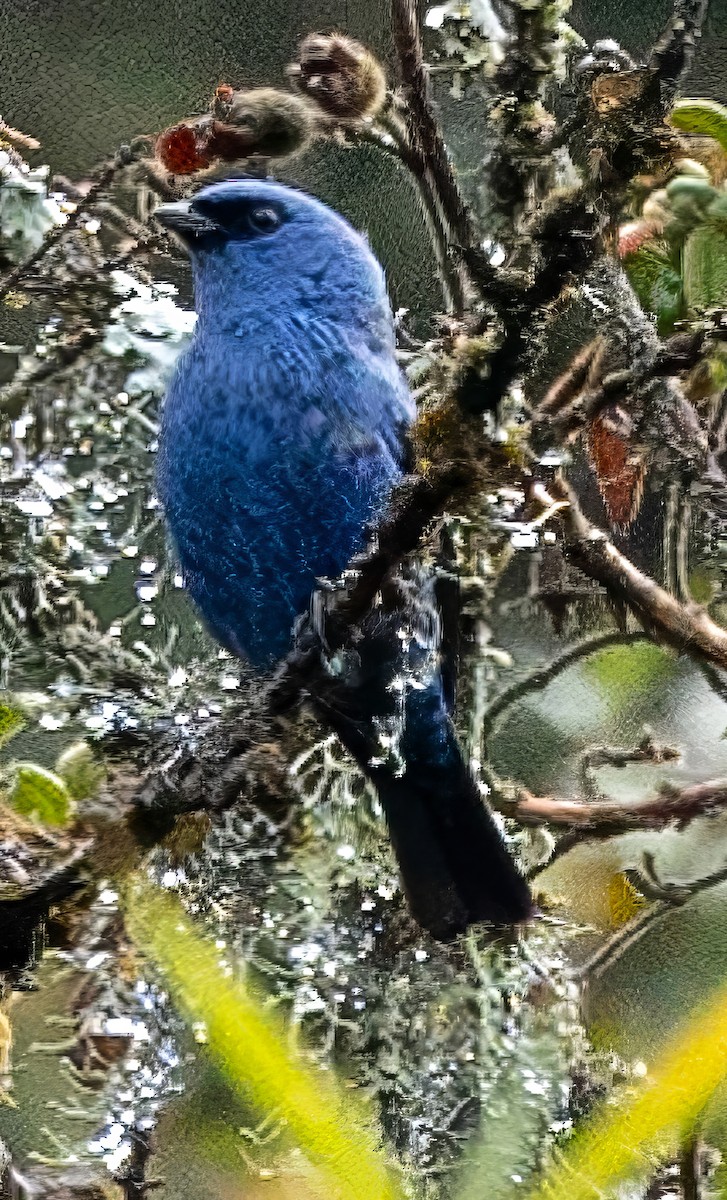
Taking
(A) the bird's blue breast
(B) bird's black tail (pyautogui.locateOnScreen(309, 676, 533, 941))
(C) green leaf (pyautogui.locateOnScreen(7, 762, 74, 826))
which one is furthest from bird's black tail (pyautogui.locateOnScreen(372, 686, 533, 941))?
(C) green leaf (pyautogui.locateOnScreen(7, 762, 74, 826))

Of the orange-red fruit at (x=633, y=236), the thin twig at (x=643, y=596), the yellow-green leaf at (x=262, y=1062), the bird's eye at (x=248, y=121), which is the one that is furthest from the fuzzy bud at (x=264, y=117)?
the yellow-green leaf at (x=262, y=1062)

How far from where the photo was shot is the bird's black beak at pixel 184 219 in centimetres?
77

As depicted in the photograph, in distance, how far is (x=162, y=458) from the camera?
31.4 inches

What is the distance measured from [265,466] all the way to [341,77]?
1.06ft

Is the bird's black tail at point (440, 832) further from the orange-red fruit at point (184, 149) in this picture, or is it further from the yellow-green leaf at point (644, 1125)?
the orange-red fruit at point (184, 149)

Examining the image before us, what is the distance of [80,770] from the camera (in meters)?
0.77

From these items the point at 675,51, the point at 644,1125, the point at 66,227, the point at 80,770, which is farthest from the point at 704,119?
the point at 644,1125

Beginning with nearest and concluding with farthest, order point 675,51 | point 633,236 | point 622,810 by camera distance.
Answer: point 675,51, point 633,236, point 622,810

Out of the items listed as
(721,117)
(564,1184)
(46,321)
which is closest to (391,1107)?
(564,1184)

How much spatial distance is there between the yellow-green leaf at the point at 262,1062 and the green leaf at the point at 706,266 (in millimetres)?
655

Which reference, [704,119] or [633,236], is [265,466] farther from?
[704,119]

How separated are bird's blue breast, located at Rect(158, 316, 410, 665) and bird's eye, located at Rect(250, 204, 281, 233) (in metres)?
0.09

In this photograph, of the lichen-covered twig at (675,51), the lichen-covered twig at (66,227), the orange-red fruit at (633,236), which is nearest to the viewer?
the lichen-covered twig at (675,51)

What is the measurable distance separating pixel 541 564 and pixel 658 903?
0.31 meters
